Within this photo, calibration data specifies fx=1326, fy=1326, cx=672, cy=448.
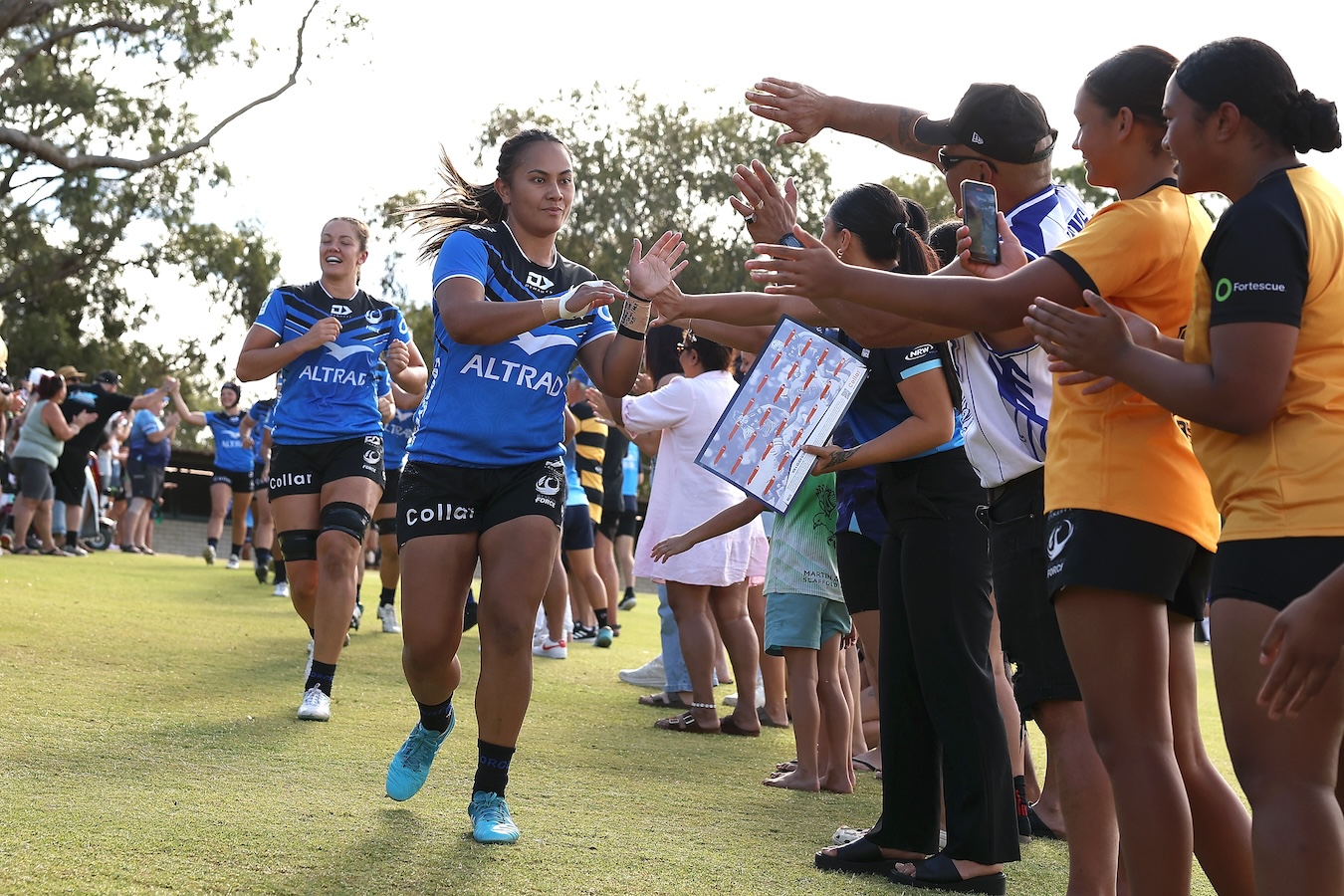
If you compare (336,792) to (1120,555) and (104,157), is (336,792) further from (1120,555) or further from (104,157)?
(104,157)

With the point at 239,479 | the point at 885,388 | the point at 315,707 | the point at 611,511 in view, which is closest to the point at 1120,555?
the point at 885,388

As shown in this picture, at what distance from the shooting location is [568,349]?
4.78 metres

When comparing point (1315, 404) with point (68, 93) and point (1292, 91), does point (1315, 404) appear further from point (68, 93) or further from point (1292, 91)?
point (68, 93)

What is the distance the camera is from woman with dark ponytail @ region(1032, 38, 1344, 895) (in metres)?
2.41

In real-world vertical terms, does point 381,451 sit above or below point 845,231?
below

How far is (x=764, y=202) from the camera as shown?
4.00 metres

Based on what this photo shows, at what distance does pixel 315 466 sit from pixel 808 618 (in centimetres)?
300

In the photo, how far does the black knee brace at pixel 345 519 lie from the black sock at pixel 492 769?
282 centimetres

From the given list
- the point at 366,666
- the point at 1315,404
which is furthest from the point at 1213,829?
the point at 366,666

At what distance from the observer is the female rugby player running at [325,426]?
7.01 m

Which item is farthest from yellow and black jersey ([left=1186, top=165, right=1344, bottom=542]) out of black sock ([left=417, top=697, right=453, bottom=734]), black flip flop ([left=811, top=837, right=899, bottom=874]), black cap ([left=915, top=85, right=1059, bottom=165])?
black sock ([left=417, top=697, right=453, bottom=734])

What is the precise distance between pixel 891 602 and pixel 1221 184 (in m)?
2.09

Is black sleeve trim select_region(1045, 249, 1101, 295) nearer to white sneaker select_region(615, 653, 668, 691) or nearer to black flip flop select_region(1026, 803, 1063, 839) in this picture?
black flip flop select_region(1026, 803, 1063, 839)

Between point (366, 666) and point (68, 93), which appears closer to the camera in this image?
point (366, 666)
